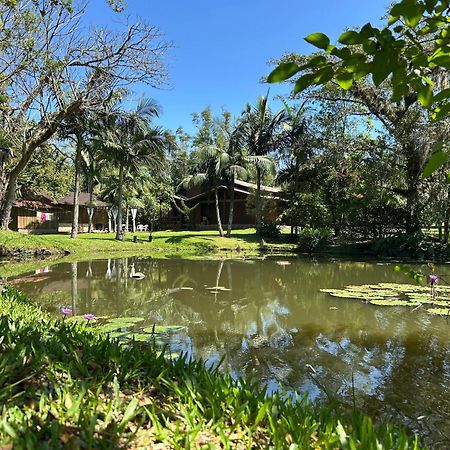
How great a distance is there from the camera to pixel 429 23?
1.74 metres

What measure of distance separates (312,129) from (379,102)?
647cm

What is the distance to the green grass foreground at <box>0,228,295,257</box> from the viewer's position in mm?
20766

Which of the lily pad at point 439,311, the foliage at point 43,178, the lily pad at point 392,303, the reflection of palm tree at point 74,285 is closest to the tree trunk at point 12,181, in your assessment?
the reflection of palm tree at point 74,285

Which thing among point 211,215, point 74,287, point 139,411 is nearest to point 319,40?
point 139,411

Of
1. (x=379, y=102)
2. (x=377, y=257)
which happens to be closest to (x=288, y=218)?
(x=377, y=257)

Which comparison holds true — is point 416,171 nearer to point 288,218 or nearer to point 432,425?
point 288,218

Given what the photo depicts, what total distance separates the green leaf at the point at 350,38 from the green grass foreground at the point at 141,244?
21044 mm

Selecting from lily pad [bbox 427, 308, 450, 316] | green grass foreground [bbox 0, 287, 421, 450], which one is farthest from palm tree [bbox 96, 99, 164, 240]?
green grass foreground [bbox 0, 287, 421, 450]

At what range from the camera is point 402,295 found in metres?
10.3

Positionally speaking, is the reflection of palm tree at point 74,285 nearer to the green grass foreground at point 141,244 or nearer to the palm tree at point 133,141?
the green grass foreground at point 141,244

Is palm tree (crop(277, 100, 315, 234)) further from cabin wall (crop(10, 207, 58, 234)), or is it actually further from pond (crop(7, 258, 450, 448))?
cabin wall (crop(10, 207, 58, 234))

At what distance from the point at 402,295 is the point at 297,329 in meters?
4.23

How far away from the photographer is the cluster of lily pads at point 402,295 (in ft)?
29.5

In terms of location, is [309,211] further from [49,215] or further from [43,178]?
[49,215]
